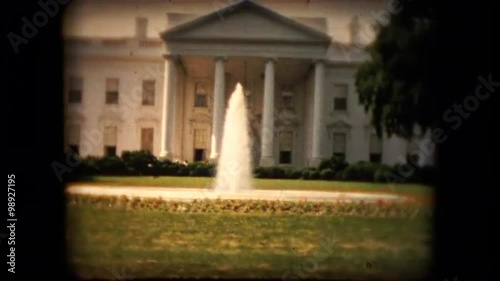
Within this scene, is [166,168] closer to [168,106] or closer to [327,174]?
[168,106]

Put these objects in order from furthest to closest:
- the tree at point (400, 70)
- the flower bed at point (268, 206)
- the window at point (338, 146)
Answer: the window at point (338, 146), the flower bed at point (268, 206), the tree at point (400, 70)

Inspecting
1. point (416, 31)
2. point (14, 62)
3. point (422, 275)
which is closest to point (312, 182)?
point (422, 275)

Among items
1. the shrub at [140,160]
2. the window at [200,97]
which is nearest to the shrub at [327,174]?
the window at [200,97]

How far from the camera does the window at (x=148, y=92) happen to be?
18.5 ft

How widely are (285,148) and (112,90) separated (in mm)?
2065

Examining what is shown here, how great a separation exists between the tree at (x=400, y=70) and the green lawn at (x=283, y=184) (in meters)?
0.62

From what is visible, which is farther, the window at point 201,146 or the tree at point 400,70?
the window at point 201,146

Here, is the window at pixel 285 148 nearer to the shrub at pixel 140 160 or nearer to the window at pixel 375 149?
the window at pixel 375 149

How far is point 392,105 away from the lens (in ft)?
18.0

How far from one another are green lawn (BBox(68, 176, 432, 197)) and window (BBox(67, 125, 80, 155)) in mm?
367

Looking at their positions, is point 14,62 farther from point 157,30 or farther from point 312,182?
point 312,182

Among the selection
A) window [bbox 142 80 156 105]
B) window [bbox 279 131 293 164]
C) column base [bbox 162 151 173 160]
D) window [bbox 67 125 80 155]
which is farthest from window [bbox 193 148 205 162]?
window [bbox 67 125 80 155]

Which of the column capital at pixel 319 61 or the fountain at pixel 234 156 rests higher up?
the column capital at pixel 319 61

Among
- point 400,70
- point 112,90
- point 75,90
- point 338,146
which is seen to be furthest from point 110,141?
point 400,70
